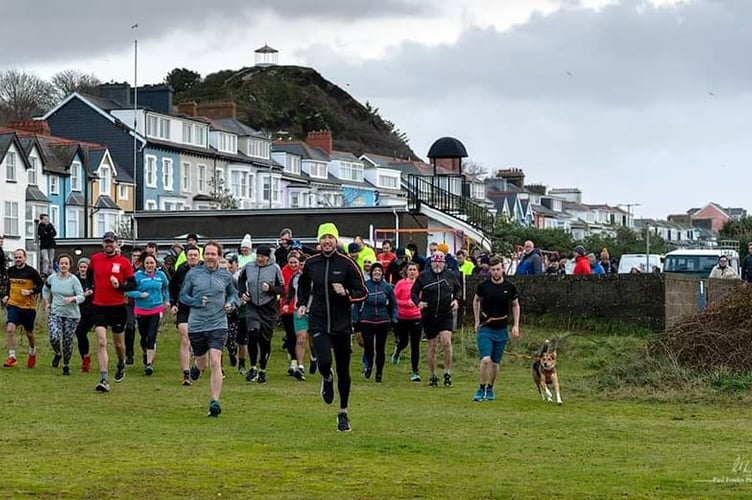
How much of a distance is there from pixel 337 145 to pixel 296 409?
4723 inches

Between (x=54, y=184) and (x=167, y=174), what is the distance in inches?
409

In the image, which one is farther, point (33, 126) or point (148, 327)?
point (33, 126)

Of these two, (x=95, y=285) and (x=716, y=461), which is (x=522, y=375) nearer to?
(x=95, y=285)

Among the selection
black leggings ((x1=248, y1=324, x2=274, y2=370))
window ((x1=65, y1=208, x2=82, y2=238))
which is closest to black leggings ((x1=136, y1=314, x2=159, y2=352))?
black leggings ((x1=248, y1=324, x2=274, y2=370))

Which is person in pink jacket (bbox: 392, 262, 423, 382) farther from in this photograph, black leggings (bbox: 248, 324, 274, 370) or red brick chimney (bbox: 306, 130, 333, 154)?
red brick chimney (bbox: 306, 130, 333, 154)

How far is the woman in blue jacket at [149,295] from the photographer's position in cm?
2192

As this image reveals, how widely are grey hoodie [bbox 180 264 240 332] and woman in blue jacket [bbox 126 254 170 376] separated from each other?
4.98 m

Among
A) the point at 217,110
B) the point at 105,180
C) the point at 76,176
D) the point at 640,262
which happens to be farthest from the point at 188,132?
the point at 640,262

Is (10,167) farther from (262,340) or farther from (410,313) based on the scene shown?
(262,340)

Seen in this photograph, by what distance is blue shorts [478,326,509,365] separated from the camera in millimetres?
19344

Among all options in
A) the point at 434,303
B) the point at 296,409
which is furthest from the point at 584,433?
the point at 434,303

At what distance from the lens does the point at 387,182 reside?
119 m

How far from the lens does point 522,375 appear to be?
2492 cm

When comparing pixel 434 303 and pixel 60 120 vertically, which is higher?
pixel 60 120
